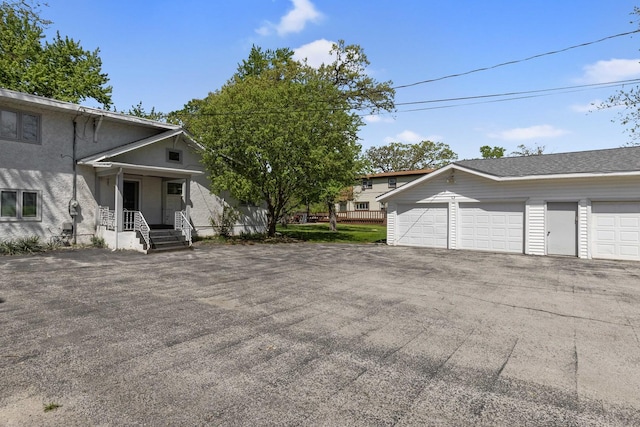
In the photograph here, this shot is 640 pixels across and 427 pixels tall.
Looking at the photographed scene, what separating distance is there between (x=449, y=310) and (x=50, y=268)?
9976 millimetres

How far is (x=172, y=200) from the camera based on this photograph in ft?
53.8

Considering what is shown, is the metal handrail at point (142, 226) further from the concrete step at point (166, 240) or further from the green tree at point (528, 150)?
the green tree at point (528, 150)

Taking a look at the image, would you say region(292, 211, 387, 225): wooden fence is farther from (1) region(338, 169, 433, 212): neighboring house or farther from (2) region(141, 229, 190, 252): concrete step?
(2) region(141, 229, 190, 252): concrete step

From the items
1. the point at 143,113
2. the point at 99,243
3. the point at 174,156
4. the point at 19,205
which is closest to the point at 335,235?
the point at 174,156

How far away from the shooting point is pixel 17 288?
6863 millimetres

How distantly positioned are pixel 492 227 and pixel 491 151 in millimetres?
45871

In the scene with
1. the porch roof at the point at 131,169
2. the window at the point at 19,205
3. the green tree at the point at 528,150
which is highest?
the green tree at the point at 528,150

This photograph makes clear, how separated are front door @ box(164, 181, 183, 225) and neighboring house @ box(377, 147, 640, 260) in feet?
33.1

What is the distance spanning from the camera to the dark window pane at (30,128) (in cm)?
1241

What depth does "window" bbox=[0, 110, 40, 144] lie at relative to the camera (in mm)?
11969

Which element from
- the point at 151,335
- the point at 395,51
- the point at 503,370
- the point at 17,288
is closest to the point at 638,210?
the point at 395,51

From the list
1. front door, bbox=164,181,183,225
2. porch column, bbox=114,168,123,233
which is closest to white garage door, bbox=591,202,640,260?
front door, bbox=164,181,183,225

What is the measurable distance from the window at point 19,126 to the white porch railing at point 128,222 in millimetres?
3426

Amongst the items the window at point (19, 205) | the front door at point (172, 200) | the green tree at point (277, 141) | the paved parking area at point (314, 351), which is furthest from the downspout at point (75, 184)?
the paved parking area at point (314, 351)
